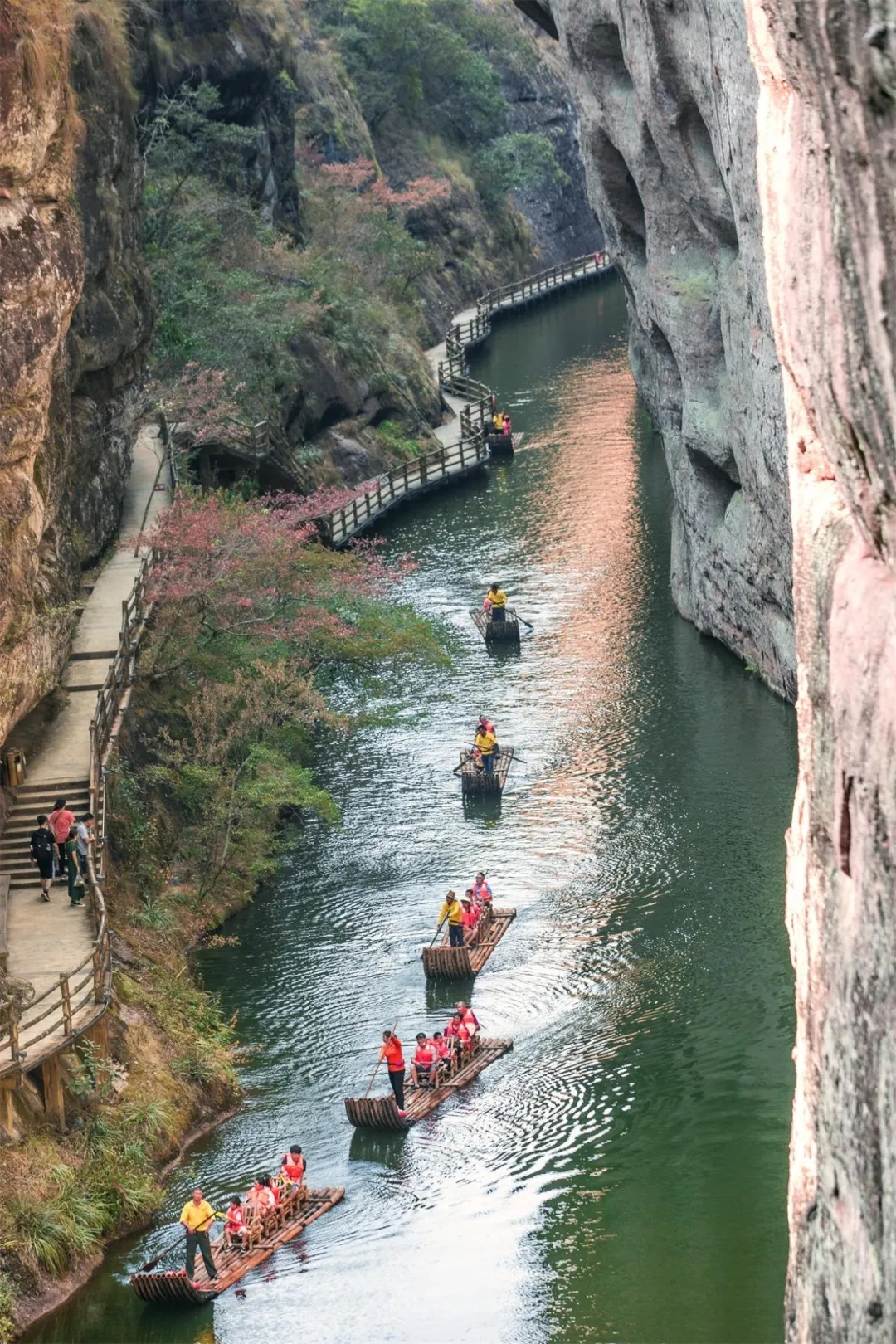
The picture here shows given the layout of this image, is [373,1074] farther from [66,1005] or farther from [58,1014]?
[66,1005]

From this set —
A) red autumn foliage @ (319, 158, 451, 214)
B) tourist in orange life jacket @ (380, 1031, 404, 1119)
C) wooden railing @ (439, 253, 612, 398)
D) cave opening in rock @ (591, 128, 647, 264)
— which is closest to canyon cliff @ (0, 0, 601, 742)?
red autumn foliage @ (319, 158, 451, 214)

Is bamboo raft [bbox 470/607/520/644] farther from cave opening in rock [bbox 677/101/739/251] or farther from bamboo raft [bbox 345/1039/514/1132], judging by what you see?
bamboo raft [bbox 345/1039/514/1132]

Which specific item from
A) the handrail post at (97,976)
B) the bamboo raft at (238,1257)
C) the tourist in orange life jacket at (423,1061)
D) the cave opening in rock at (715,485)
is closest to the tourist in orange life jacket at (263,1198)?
the bamboo raft at (238,1257)

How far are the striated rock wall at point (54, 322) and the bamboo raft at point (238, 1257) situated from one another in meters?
8.92

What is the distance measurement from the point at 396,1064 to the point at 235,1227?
4.60m

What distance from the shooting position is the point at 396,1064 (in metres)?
30.9

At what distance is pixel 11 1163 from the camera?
26.5m

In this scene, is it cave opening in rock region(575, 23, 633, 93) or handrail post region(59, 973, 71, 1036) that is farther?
cave opening in rock region(575, 23, 633, 93)

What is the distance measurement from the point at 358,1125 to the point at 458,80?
86.9 m

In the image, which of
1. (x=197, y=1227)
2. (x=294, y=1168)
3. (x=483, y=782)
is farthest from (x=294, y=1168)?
(x=483, y=782)

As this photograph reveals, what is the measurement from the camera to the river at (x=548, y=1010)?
25828 millimetres

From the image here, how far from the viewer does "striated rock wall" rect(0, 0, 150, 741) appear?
31.0 metres

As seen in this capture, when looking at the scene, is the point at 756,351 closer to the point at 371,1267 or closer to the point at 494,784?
the point at 494,784

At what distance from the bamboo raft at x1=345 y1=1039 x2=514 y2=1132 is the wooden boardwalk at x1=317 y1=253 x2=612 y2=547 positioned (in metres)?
32.5
